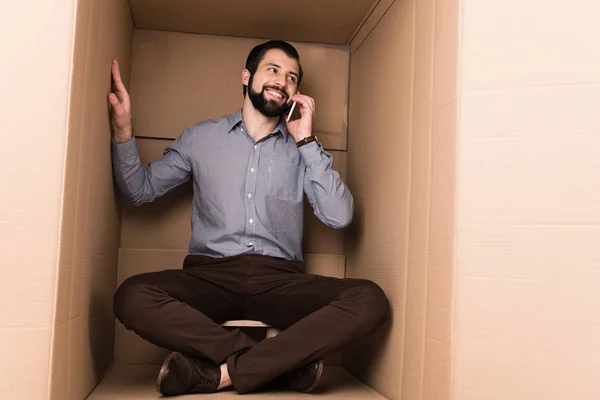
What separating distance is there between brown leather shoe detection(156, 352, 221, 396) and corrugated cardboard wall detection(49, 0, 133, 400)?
7.5 inches

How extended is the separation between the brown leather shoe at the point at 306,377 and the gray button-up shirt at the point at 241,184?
0.40m

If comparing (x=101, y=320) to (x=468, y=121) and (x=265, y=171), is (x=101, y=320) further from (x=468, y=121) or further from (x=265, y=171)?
(x=468, y=121)

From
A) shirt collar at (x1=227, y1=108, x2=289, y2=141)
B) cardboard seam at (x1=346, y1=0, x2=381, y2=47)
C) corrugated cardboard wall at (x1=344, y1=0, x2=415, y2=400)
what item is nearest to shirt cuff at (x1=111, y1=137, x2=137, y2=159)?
shirt collar at (x1=227, y1=108, x2=289, y2=141)

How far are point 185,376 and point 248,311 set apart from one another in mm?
355

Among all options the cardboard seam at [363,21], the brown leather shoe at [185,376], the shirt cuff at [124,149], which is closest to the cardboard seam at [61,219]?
the brown leather shoe at [185,376]

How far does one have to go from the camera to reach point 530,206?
1.20 meters

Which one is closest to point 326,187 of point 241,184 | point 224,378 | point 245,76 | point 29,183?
point 241,184

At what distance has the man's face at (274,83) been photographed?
6.49 ft

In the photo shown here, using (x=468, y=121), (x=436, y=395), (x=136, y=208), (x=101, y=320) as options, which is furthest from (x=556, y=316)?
(x=136, y=208)

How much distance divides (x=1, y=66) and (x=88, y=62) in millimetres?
240

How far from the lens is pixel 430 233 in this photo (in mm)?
1382

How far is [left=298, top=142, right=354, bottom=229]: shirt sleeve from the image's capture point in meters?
1.85

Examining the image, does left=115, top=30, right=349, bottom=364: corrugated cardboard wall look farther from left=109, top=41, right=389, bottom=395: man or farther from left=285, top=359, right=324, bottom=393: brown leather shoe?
left=285, top=359, right=324, bottom=393: brown leather shoe

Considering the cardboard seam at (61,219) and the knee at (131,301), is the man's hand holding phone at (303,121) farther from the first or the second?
the cardboard seam at (61,219)
